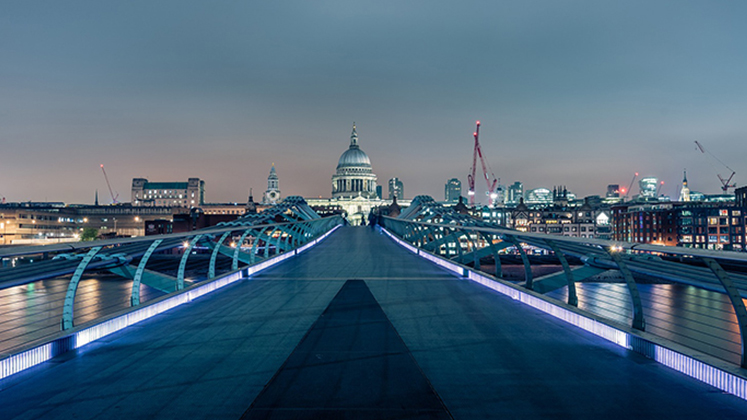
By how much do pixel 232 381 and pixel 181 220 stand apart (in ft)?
362

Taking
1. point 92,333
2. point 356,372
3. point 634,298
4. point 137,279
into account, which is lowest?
point 356,372

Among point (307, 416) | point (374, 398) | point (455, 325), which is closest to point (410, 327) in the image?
point (455, 325)

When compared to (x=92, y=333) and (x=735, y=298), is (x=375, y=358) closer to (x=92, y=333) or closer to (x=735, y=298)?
(x=735, y=298)

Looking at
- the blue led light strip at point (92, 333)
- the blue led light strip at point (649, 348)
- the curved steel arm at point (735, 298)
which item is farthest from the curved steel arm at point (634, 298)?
the blue led light strip at point (92, 333)

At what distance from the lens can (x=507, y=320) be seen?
20.9 ft

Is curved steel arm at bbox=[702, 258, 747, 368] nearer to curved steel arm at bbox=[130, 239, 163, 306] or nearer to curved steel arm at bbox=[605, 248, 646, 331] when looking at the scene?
curved steel arm at bbox=[605, 248, 646, 331]

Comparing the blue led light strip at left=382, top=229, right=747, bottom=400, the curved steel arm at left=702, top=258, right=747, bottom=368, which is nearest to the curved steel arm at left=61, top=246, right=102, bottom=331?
the blue led light strip at left=382, top=229, right=747, bottom=400

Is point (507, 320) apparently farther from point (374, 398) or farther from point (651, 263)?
point (374, 398)

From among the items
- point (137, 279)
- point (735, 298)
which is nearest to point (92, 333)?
point (137, 279)

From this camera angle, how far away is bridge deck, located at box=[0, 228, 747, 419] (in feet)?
11.5

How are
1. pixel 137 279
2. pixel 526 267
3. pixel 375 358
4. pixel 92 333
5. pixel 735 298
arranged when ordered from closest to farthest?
pixel 735 298, pixel 375 358, pixel 92 333, pixel 137 279, pixel 526 267

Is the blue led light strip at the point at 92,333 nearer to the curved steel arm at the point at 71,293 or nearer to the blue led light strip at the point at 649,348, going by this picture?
the curved steel arm at the point at 71,293

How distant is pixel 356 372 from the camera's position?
4.29 m

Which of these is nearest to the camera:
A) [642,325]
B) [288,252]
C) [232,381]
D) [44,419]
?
[44,419]
